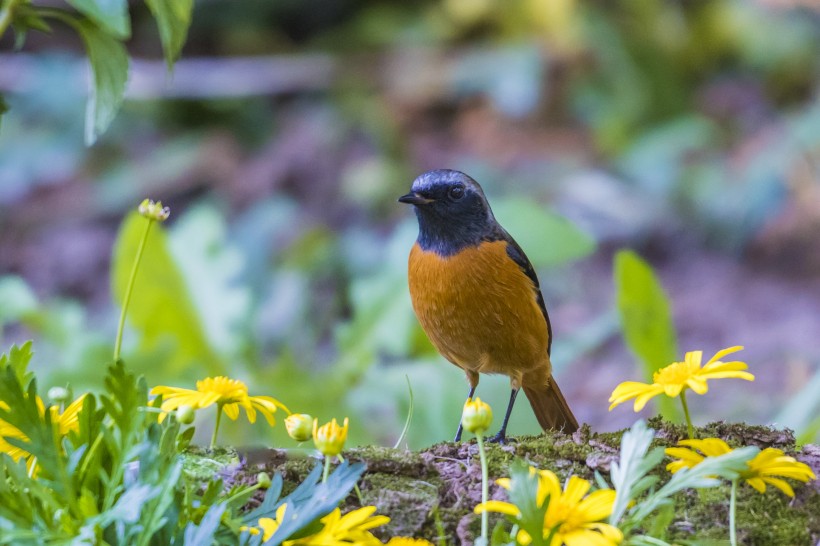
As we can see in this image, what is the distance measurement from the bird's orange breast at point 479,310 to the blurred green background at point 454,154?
225 centimetres

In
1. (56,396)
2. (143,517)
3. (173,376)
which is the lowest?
(143,517)

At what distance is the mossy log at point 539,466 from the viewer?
160 cm

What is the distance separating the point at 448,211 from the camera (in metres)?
2.68

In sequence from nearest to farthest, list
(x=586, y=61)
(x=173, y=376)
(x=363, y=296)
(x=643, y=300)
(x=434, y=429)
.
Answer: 1. (x=643, y=300)
2. (x=434, y=429)
3. (x=173, y=376)
4. (x=363, y=296)
5. (x=586, y=61)

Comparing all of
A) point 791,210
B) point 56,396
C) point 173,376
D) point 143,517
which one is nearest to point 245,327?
point 173,376

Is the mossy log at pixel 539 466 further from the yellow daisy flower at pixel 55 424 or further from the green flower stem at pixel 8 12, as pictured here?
the green flower stem at pixel 8 12

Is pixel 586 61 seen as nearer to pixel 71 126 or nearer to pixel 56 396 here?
pixel 71 126

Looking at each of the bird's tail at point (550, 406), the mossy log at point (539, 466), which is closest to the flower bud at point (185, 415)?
the mossy log at point (539, 466)

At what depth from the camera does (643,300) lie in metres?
2.95

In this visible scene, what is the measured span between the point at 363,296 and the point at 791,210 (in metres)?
3.61

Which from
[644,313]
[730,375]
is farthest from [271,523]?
[644,313]

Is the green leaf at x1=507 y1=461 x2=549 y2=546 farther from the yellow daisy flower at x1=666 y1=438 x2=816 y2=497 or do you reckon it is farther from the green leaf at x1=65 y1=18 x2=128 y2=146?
the green leaf at x1=65 y1=18 x2=128 y2=146

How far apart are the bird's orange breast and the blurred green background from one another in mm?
2249

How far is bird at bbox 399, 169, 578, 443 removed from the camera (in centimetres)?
249
